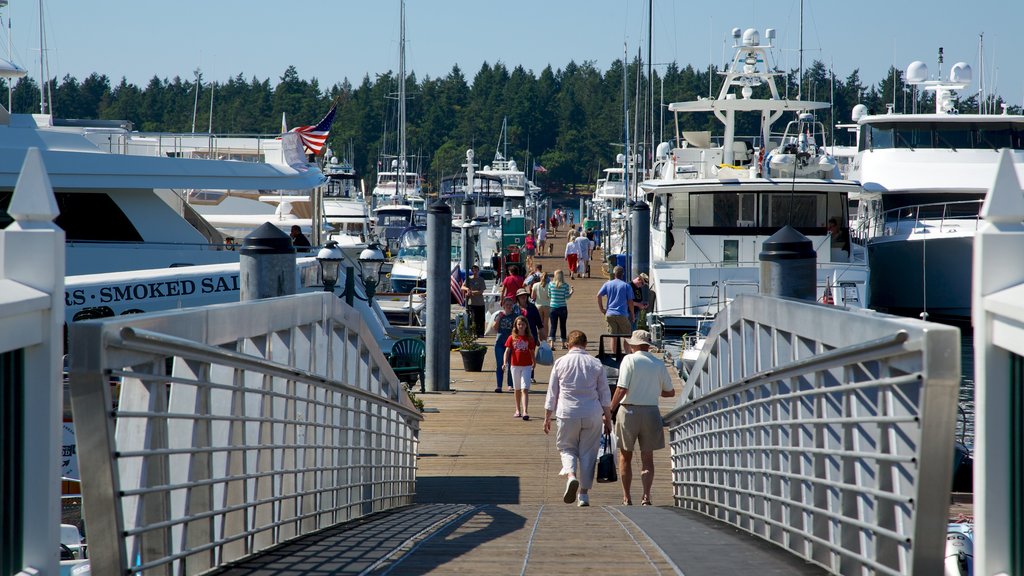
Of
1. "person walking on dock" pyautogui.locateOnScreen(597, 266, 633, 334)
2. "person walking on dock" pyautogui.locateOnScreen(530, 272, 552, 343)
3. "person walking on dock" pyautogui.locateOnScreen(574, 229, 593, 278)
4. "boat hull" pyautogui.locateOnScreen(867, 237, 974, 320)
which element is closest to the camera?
"person walking on dock" pyautogui.locateOnScreen(597, 266, 633, 334)

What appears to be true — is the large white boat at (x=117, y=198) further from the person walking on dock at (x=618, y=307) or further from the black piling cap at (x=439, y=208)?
the person walking on dock at (x=618, y=307)

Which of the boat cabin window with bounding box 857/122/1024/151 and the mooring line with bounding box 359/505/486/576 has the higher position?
the boat cabin window with bounding box 857/122/1024/151

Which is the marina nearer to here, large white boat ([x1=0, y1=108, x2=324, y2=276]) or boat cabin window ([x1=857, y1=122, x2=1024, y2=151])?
large white boat ([x1=0, y1=108, x2=324, y2=276])

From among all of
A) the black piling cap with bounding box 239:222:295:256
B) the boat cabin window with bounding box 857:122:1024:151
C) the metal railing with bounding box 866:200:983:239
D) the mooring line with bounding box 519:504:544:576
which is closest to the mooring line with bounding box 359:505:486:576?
the mooring line with bounding box 519:504:544:576

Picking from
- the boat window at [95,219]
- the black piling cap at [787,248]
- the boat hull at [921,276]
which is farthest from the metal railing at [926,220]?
the black piling cap at [787,248]

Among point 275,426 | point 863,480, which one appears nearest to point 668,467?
point 275,426

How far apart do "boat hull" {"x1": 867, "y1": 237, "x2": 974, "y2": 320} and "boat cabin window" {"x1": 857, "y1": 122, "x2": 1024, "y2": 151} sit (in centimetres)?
453

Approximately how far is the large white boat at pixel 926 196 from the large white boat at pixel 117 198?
15478mm

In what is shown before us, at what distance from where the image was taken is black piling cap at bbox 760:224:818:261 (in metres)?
7.06

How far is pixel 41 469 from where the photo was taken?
3.21m

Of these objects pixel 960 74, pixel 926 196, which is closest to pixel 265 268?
pixel 926 196

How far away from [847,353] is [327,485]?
3.91 metres

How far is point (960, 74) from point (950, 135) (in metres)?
5.04

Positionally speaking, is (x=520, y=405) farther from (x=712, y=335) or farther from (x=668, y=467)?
(x=712, y=335)
